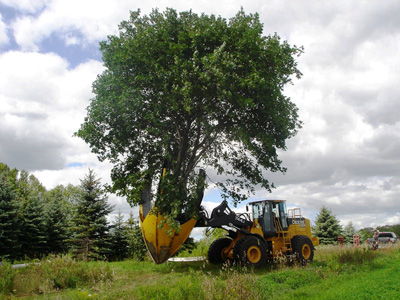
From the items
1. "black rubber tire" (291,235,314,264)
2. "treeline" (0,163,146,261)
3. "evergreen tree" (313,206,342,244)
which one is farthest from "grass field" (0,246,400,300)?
"evergreen tree" (313,206,342,244)

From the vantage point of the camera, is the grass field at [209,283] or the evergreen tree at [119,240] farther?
the evergreen tree at [119,240]

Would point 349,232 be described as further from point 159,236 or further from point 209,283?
point 209,283

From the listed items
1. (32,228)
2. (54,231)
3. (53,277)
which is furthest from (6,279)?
(54,231)

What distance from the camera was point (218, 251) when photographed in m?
17.9

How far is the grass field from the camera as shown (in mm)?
9086

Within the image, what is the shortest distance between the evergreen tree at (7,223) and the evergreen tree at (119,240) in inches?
256

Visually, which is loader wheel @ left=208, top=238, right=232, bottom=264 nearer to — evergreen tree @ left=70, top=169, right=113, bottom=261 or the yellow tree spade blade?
the yellow tree spade blade

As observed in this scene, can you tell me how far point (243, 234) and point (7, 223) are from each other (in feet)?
50.5

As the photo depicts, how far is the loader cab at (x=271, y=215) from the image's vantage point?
17141 millimetres

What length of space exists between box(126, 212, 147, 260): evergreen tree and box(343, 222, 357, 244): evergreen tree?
22.1 m

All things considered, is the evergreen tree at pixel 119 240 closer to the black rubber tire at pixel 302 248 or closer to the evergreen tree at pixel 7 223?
the evergreen tree at pixel 7 223

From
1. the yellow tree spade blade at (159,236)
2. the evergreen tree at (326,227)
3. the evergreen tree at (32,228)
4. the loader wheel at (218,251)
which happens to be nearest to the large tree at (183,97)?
the yellow tree spade blade at (159,236)

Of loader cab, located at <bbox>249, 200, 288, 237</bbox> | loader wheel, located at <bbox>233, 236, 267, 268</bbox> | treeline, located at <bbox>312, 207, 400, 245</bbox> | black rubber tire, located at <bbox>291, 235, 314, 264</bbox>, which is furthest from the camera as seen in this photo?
treeline, located at <bbox>312, 207, 400, 245</bbox>

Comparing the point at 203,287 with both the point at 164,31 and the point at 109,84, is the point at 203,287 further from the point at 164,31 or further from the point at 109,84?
the point at 164,31
